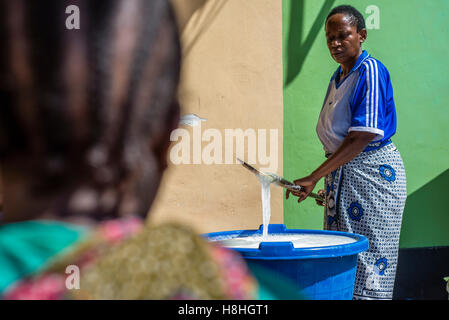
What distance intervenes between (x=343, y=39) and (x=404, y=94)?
1870 millimetres

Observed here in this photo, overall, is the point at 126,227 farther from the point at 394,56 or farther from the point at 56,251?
the point at 394,56

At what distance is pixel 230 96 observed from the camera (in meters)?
3.96

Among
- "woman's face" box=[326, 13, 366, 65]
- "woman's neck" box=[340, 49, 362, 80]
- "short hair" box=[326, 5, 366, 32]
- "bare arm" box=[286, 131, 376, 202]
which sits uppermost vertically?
"short hair" box=[326, 5, 366, 32]

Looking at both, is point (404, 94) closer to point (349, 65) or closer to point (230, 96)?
point (230, 96)

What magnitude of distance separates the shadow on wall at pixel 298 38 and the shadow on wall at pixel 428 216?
1.44 meters

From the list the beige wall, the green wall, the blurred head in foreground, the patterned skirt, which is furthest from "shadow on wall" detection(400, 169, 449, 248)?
the blurred head in foreground

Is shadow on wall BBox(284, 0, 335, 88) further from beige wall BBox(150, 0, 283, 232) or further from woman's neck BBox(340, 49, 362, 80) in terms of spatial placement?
woman's neck BBox(340, 49, 362, 80)

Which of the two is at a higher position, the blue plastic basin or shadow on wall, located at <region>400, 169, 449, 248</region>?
the blue plastic basin

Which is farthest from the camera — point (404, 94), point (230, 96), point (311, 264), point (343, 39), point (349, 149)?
point (404, 94)

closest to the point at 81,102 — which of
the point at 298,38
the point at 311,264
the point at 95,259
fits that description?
the point at 95,259

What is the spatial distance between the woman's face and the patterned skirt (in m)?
0.49

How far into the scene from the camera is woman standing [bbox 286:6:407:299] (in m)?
2.38

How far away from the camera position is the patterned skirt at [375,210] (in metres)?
2.45

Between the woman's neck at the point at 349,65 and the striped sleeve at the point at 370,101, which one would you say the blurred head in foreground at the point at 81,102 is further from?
the woman's neck at the point at 349,65
